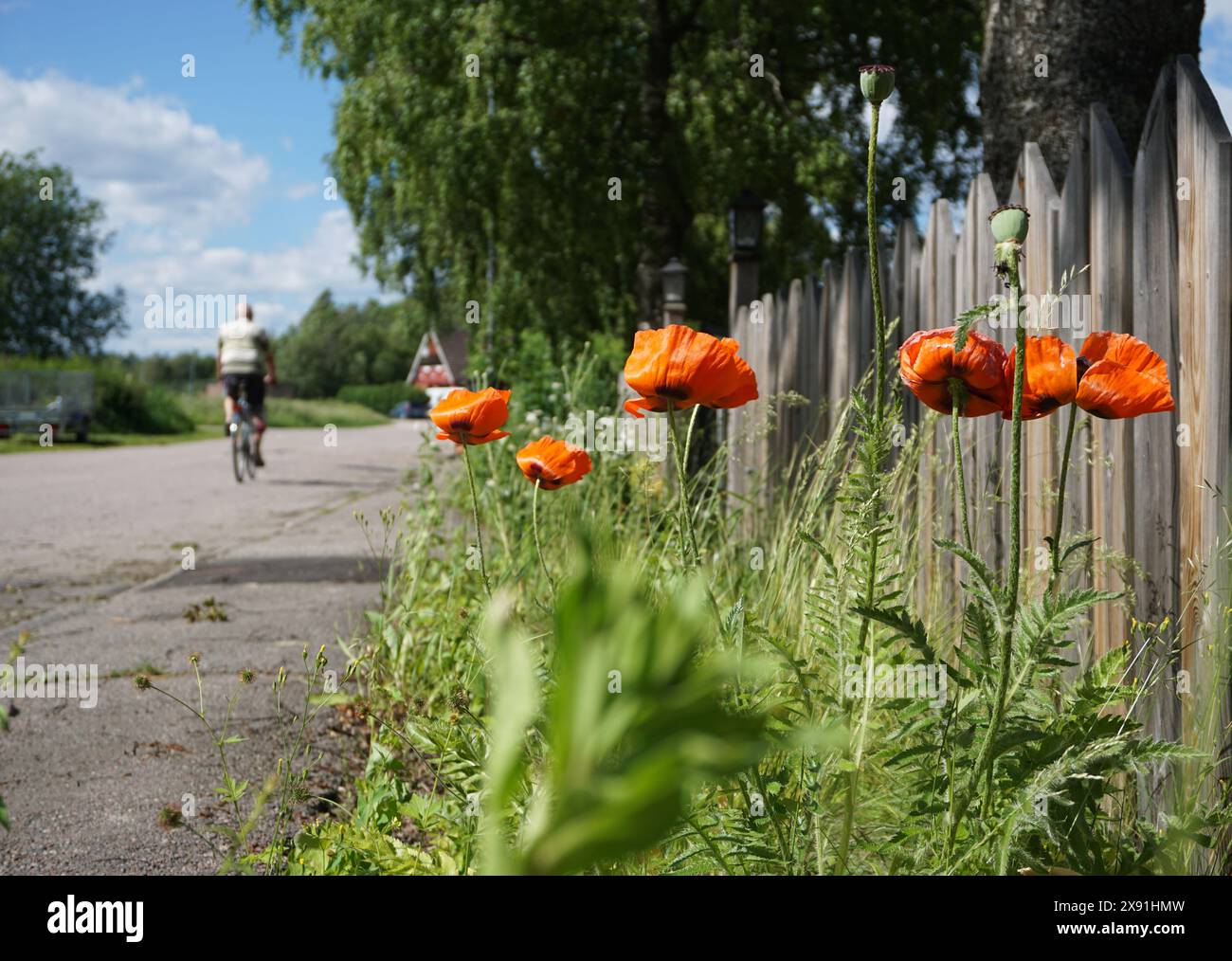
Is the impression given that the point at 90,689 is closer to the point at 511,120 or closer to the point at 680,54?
the point at 511,120

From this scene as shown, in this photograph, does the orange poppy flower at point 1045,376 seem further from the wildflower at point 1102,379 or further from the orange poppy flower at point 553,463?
the orange poppy flower at point 553,463

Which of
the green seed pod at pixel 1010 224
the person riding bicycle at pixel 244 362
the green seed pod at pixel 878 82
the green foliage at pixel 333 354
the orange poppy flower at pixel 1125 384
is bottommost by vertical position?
the orange poppy flower at pixel 1125 384

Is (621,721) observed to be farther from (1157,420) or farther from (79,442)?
(79,442)

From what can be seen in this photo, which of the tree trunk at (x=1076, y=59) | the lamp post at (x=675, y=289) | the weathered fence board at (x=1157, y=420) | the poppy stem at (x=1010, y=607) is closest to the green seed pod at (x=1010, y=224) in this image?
the poppy stem at (x=1010, y=607)

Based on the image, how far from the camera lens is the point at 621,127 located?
1352cm

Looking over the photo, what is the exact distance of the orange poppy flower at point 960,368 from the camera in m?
1.37

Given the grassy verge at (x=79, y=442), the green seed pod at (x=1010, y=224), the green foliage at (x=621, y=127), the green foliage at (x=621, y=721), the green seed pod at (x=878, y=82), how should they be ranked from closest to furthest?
1. the green foliage at (x=621, y=721)
2. the green seed pod at (x=1010, y=224)
3. the green seed pod at (x=878, y=82)
4. the green foliage at (x=621, y=127)
5. the grassy verge at (x=79, y=442)

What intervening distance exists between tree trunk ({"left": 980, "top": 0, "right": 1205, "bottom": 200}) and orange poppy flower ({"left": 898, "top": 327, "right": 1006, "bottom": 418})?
3.33 metres

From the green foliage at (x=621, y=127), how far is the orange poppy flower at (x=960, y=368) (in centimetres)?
1167

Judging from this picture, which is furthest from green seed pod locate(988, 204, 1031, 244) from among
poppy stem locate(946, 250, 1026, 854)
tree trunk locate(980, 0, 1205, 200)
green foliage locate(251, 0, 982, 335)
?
green foliage locate(251, 0, 982, 335)

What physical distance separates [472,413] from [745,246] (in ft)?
21.8

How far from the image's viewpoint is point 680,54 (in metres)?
13.8

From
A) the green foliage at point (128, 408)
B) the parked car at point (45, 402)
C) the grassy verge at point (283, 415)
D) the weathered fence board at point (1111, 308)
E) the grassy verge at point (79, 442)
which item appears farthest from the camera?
the grassy verge at point (283, 415)

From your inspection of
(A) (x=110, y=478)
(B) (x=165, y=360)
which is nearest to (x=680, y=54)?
(A) (x=110, y=478)
